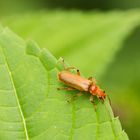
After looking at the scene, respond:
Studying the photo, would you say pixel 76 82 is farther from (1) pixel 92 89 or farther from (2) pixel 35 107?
(2) pixel 35 107

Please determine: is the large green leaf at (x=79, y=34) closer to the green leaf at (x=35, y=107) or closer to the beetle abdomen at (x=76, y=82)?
the beetle abdomen at (x=76, y=82)

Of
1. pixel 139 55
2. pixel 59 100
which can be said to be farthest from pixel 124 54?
pixel 59 100

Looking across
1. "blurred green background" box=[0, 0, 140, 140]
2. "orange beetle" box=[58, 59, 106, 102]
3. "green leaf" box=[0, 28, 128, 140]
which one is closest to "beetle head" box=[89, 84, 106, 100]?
"orange beetle" box=[58, 59, 106, 102]

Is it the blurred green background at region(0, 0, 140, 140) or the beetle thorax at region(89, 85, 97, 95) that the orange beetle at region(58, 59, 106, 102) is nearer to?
the beetle thorax at region(89, 85, 97, 95)

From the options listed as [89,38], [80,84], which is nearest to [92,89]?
[80,84]

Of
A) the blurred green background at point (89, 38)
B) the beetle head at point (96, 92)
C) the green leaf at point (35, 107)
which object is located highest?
the blurred green background at point (89, 38)

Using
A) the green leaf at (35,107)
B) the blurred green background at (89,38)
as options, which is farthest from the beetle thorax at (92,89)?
the blurred green background at (89,38)

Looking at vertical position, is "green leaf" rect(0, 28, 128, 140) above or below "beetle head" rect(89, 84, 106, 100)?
below

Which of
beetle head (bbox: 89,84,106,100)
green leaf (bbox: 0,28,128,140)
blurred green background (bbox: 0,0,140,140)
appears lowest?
green leaf (bbox: 0,28,128,140)

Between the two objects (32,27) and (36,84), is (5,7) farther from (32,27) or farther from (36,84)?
(36,84)
